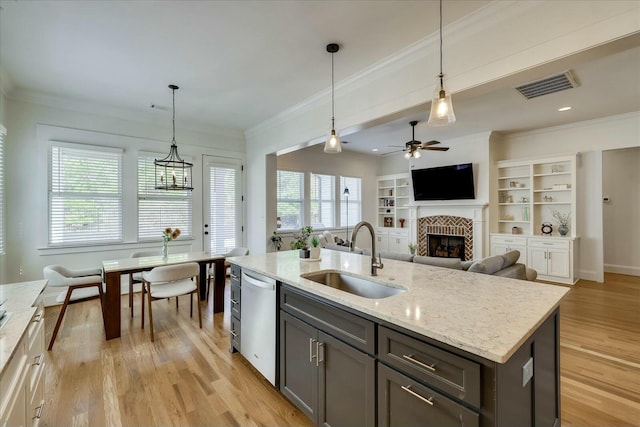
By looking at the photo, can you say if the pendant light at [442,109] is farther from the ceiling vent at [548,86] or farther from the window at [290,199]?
the window at [290,199]

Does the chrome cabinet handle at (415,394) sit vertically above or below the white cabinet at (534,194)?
below

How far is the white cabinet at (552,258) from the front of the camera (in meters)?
5.03

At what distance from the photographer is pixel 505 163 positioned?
5961 mm

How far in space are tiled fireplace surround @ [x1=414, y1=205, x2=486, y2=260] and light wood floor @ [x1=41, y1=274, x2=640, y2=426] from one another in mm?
2592

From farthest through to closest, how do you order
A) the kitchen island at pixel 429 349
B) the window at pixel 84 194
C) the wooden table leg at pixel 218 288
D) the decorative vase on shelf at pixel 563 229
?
the decorative vase on shelf at pixel 563 229 → the window at pixel 84 194 → the wooden table leg at pixel 218 288 → the kitchen island at pixel 429 349

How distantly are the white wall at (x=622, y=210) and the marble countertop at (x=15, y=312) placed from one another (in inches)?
329

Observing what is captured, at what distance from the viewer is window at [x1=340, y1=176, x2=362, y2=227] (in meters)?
7.74

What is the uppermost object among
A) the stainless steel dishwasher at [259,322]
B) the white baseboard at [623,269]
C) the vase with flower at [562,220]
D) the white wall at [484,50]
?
the white wall at [484,50]

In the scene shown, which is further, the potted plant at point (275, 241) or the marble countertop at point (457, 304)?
the potted plant at point (275, 241)

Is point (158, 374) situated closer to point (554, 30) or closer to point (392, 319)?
point (392, 319)

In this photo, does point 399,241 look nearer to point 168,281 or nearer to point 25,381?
point 168,281

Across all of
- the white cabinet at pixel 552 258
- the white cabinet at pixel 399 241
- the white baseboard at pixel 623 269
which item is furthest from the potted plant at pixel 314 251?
the white baseboard at pixel 623 269

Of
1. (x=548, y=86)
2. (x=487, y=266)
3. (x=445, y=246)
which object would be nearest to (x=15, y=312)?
(x=487, y=266)

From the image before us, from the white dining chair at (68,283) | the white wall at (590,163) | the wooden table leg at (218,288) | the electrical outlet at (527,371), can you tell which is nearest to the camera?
the electrical outlet at (527,371)
